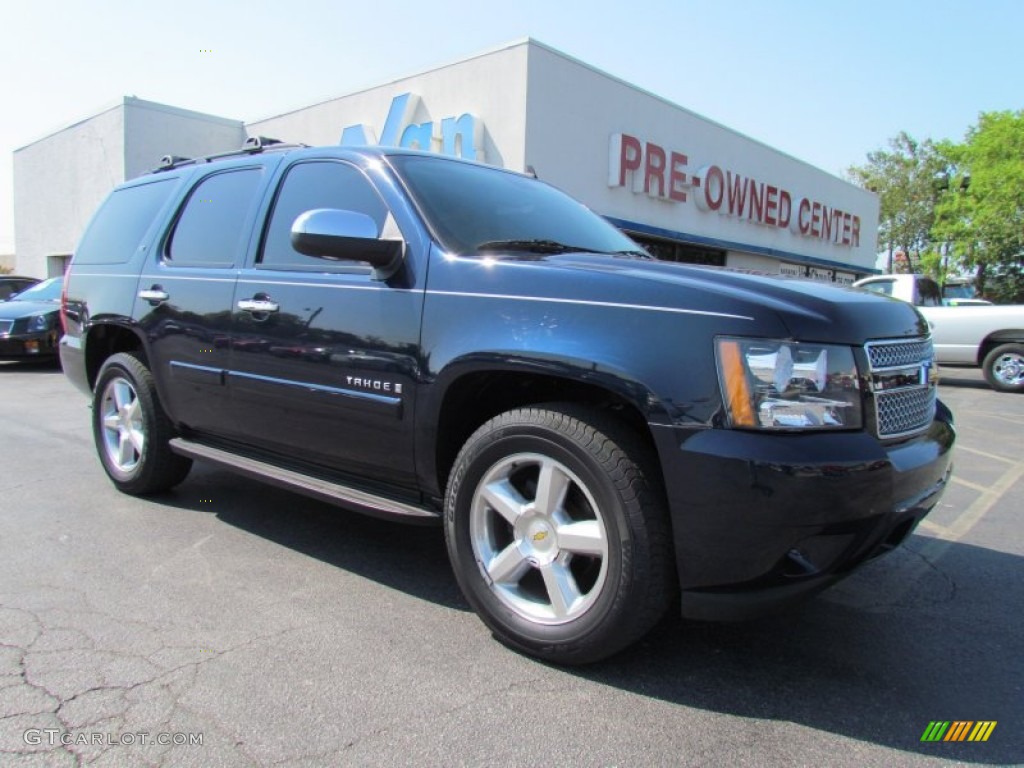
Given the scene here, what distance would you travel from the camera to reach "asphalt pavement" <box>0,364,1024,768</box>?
2.17 metres

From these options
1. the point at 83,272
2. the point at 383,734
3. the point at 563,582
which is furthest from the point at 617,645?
the point at 83,272

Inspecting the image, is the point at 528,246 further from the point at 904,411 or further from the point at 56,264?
the point at 56,264

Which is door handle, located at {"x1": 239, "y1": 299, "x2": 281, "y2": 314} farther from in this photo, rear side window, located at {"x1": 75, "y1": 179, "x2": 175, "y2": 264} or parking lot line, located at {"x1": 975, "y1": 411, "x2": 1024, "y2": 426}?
parking lot line, located at {"x1": 975, "y1": 411, "x2": 1024, "y2": 426}

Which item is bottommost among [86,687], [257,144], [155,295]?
[86,687]

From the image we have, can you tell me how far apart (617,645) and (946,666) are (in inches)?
48.7

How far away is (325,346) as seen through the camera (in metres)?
3.21

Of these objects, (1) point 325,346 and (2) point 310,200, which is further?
(2) point 310,200

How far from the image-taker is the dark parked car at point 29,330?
11.1 metres

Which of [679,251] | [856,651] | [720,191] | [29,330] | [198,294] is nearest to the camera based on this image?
[856,651]

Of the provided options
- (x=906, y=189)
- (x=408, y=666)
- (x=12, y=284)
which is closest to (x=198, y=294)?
(x=408, y=666)

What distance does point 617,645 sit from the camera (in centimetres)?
245

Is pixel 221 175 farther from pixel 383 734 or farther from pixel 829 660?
pixel 829 660

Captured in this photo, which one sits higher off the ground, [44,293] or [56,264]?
[56,264]

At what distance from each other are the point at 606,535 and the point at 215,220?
2900 millimetres
